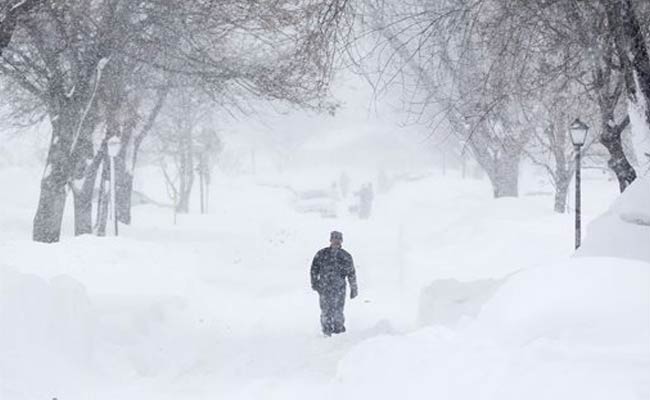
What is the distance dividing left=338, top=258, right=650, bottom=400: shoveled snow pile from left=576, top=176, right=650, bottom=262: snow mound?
2.54 metres

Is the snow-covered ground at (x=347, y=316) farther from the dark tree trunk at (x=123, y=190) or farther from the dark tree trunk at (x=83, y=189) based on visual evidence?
the dark tree trunk at (x=123, y=190)

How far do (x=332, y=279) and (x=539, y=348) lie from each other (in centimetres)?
625

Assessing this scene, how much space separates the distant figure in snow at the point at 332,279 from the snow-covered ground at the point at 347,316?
15.2 inches

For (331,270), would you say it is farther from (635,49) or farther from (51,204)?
(51,204)

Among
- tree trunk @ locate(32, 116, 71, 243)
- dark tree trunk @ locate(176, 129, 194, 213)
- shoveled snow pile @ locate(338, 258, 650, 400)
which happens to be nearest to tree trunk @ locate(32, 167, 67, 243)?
tree trunk @ locate(32, 116, 71, 243)

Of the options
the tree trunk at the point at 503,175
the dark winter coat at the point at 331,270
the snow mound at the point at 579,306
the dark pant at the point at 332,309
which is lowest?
the dark pant at the point at 332,309

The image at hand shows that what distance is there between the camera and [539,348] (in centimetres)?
569

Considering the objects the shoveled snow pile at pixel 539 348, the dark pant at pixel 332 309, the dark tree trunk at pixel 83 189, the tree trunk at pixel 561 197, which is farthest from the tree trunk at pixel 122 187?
the shoveled snow pile at pixel 539 348

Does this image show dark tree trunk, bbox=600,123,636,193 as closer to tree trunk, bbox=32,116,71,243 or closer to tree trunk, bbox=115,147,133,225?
tree trunk, bbox=32,116,71,243

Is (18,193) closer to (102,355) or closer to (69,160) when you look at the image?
(69,160)

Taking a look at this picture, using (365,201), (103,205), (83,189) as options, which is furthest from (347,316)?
(365,201)

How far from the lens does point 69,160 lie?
1588 cm

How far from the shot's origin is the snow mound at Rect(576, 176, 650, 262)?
9477 millimetres

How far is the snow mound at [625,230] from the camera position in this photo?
31.1ft
